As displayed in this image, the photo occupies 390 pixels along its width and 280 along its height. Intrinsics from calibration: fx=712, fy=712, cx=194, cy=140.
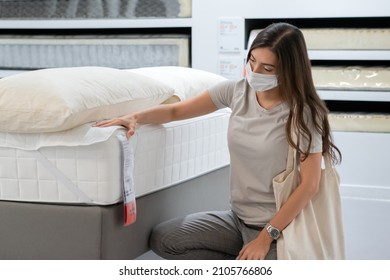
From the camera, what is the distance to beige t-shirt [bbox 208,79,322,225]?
1.96 metres

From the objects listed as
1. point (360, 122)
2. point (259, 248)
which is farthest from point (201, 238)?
point (360, 122)

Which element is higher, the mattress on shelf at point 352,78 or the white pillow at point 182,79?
the white pillow at point 182,79

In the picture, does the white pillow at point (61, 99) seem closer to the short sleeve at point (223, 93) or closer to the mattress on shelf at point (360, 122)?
the short sleeve at point (223, 93)

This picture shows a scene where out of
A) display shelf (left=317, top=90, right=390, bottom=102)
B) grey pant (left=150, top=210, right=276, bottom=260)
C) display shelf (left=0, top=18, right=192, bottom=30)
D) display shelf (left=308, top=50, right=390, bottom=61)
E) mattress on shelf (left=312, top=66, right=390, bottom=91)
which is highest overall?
display shelf (left=0, top=18, right=192, bottom=30)

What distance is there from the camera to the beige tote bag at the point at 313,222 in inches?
75.5

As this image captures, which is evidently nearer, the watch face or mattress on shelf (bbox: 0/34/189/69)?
the watch face

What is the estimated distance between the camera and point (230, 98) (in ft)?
6.93

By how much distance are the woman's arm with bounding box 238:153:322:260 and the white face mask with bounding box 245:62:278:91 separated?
0.72 feet

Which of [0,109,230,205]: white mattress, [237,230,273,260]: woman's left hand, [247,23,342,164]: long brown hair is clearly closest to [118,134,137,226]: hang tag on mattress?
[0,109,230,205]: white mattress

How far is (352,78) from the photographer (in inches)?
131

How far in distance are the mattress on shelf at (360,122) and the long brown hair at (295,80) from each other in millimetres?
1412

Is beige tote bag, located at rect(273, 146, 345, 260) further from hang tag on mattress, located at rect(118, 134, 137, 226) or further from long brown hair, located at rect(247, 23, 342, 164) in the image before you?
hang tag on mattress, located at rect(118, 134, 137, 226)

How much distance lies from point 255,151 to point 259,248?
0.88 feet

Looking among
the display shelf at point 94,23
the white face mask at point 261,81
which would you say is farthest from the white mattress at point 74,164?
the display shelf at point 94,23
